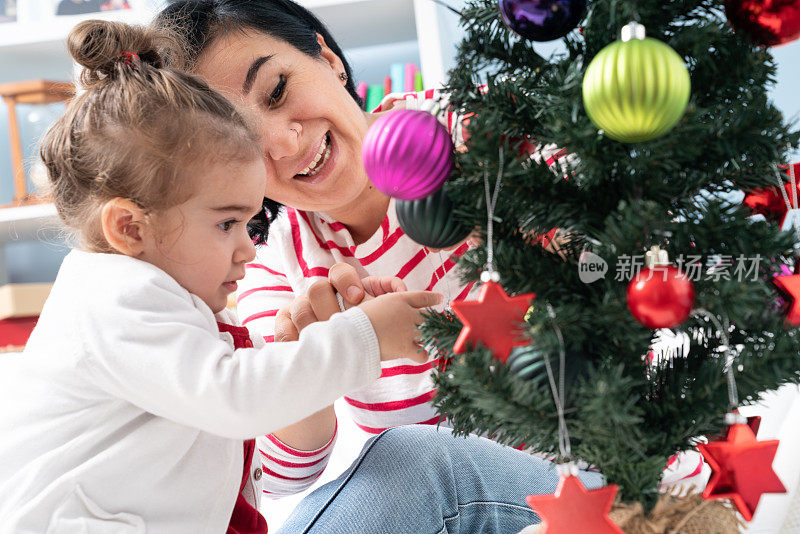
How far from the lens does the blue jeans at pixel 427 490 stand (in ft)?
2.84

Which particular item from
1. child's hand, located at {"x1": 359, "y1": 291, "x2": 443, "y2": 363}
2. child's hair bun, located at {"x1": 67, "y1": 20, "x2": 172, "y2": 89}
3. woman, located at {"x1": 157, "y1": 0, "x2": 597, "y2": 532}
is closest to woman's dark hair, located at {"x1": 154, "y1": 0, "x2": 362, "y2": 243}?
woman, located at {"x1": 157, "y1": 0, "x2": 597, "y2": 532}

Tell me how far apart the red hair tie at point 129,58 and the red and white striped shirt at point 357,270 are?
0.41 meters

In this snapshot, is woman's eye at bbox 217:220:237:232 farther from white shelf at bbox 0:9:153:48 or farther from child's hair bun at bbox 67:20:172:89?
white shelf at bbox 0:9:153:48

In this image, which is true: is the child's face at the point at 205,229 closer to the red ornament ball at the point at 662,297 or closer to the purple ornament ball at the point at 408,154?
the purple ornament ball at the point at 408,154

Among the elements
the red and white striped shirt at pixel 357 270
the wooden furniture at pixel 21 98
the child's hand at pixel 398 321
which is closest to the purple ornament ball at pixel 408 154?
the child's hand at pixel 398 321

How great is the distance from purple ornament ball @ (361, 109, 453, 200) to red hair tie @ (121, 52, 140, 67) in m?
0.42

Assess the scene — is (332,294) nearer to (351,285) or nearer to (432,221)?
(351,285)

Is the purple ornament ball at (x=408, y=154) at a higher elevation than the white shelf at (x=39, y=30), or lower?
lower

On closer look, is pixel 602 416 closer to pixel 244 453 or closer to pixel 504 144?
pixel 504 144

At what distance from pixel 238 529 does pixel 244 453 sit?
91 millimetres

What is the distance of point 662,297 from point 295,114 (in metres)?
0.67

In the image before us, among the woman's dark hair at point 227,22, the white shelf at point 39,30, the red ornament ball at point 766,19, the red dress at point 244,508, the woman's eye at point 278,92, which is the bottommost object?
the red dress at point 244,508

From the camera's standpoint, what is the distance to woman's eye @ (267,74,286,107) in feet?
3.45

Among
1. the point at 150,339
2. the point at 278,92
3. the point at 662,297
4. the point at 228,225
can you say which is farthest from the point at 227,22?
the point at 662,297
